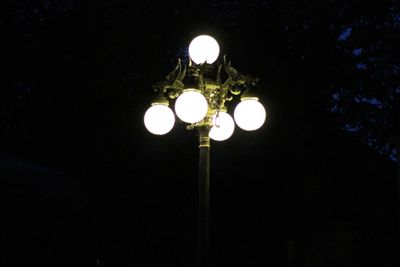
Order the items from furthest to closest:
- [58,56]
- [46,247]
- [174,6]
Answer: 1. [174,6]
2. [58,56]
3. [46,247]

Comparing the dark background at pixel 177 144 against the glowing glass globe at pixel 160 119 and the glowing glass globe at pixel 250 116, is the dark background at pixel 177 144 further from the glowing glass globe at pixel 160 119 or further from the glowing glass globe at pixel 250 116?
Answer: the glowing glass globe at pixel 250 116

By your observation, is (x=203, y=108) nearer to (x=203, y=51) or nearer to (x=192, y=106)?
(x=192, y=106)

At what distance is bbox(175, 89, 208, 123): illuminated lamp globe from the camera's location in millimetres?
5160

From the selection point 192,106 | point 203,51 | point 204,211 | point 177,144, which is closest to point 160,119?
point 192,106

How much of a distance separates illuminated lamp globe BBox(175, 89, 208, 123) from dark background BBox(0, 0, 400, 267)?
5.92 m

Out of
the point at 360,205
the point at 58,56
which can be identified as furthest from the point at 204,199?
the point at 360,205

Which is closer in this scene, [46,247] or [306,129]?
[46,247]

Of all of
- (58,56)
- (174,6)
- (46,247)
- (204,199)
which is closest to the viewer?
(204,199)

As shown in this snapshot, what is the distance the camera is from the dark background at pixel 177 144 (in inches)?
446

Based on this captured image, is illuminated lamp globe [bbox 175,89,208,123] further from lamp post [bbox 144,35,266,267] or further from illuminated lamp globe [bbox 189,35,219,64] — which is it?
illuminated lamp globe [bbox 189,35,219,64]

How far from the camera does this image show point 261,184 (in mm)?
11922

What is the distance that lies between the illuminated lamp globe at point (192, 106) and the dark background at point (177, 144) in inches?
233

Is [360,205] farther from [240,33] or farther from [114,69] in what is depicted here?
[114,69]

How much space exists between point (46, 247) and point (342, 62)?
31.6 ft
